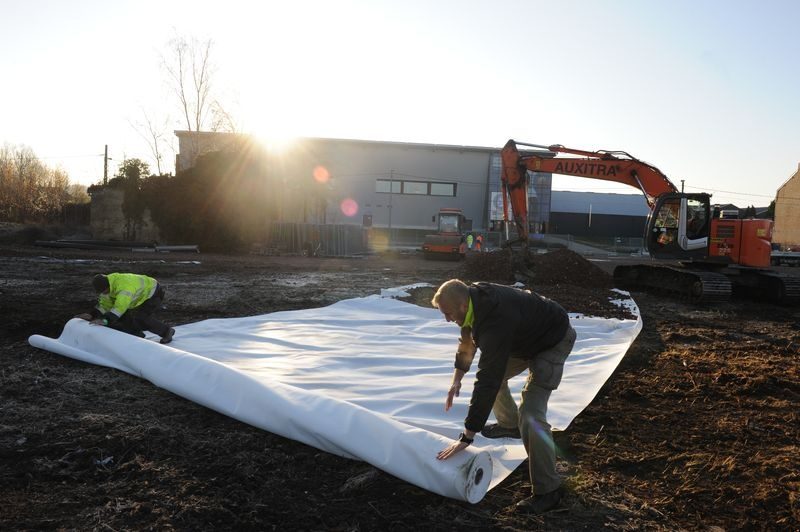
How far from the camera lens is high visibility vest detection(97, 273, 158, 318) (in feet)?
20.7

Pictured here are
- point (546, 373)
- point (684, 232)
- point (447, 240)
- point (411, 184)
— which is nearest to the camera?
point (546, 373)

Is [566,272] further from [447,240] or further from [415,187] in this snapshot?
[415,187]

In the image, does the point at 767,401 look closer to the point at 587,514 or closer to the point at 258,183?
the point at 587,514

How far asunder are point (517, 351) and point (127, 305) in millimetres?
4804

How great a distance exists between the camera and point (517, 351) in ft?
11.4

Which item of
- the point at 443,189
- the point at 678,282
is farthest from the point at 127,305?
the point at 443,189

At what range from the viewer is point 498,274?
14.1 metres

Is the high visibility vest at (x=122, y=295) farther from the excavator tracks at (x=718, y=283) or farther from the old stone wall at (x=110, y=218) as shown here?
the old stone wall at (x=110, y=218)

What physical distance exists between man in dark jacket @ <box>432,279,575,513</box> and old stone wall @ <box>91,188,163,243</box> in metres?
28.3

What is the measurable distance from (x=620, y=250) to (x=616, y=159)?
1169 inches

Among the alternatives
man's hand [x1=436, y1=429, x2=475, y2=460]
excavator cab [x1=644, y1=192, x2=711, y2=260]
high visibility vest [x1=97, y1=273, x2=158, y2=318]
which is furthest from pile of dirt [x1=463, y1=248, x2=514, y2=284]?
man's hand [x1=436, y1=429, x2=475, y2=460]

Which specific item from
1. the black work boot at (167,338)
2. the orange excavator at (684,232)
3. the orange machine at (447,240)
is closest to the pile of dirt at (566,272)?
the orange excavator at (684,232)

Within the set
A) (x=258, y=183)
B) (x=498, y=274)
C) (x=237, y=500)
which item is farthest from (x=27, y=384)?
(x=258, y=183)

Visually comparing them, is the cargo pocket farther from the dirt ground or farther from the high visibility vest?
the high visibility vest
